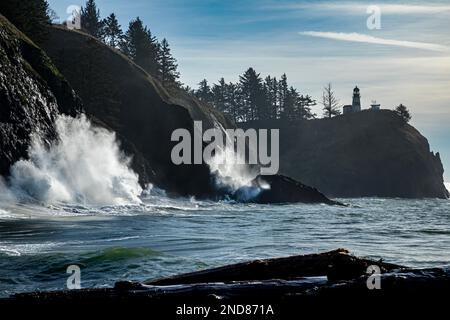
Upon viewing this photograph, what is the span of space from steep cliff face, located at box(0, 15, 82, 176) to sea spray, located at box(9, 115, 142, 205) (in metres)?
0.81

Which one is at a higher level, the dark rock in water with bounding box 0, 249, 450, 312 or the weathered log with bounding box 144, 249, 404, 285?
the dark rock in water with bounding box 0, 249, 450, 312

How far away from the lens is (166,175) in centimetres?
5919

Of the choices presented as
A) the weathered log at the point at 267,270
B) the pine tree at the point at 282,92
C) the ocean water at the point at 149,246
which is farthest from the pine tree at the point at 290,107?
the weathered log at the point at 267,270

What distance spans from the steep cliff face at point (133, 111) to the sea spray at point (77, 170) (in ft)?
12.7

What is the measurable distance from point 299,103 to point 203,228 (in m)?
130

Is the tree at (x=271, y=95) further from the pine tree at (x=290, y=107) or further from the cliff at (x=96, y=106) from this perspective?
the cliff at (x=96, y=106)

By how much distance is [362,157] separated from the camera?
123m

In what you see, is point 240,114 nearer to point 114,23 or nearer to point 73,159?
point 114,23

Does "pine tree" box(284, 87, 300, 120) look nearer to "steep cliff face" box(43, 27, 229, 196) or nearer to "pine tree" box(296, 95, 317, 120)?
"pine tree" box(296, 95, 317, 120)

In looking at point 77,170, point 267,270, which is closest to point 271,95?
point 77,170

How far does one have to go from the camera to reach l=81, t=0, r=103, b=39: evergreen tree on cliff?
118 metres

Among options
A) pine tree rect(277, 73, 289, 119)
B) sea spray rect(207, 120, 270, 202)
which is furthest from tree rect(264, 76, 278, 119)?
sea spray rect(207, 120, 270, 202)

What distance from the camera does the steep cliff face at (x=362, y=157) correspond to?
120 metres

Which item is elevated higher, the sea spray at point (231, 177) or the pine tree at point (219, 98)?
the pine tree at point (219, 98)
